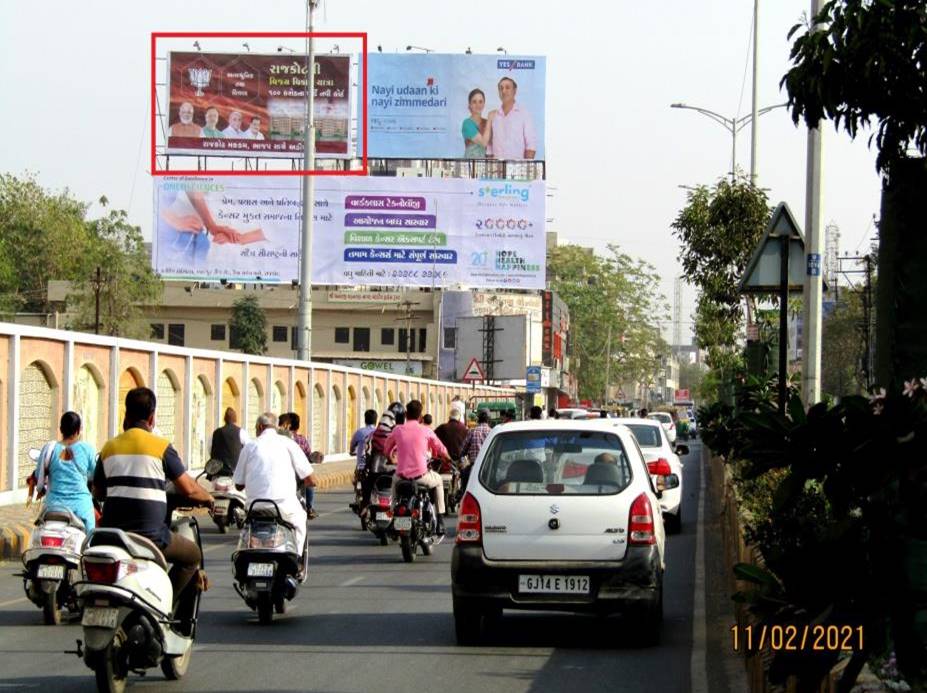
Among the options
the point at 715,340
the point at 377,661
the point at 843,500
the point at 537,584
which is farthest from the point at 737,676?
the point at 715,340

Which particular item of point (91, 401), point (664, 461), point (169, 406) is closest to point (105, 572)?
point (664, 461)

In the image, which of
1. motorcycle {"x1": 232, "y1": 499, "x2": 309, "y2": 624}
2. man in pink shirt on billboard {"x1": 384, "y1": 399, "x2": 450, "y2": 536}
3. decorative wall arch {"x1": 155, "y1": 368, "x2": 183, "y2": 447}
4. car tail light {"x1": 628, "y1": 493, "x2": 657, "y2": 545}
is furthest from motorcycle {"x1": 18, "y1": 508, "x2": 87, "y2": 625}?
decorative wall arch {"x1": 155, "y1": 368, "x2": 183, "y2": 447}

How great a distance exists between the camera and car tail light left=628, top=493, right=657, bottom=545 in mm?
10836

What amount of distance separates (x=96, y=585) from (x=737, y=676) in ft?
13.2

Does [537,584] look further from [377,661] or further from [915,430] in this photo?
[915,430]

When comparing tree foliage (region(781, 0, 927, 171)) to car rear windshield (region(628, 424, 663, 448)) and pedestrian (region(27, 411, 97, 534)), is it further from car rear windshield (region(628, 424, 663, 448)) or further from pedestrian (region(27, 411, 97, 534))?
car rear windshield (region(628, 424, 663, 448))

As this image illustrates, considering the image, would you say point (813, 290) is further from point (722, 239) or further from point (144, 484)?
point (722, 239)

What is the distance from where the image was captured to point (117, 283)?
3081 inches

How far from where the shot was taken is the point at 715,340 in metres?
33.4

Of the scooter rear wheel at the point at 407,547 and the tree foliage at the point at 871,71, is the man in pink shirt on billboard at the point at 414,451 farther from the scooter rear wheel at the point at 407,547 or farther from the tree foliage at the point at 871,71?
the tree foliage at the point at 871,71

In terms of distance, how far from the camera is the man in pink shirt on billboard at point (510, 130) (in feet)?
201

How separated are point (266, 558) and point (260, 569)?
0.32 feet

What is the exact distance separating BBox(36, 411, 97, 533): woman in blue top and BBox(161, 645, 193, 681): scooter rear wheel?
288 centimetres

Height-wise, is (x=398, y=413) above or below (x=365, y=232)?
below
